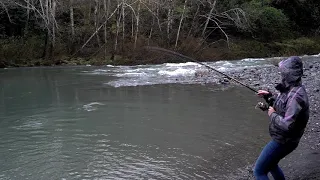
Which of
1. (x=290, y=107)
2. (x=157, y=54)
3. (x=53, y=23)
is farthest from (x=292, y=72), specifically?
(x=53, y=23)

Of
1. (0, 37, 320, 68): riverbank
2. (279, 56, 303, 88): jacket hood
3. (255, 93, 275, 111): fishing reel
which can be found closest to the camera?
(279, 56, 303, 88): jacket hood

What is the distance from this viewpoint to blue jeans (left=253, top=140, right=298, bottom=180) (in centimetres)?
391

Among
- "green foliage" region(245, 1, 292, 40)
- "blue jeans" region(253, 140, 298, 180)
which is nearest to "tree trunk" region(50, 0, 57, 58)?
"green foliage" region(245, 1, 292, 40)

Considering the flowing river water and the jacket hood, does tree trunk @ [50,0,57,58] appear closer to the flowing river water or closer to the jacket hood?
the flowing river water

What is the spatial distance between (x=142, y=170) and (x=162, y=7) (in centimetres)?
2747

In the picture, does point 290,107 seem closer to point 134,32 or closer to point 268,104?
point 268,104

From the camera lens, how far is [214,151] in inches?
290

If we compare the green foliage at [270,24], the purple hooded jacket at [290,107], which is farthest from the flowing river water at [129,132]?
the green foliage at [270,24]

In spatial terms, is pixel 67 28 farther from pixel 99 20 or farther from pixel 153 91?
pixel 153 91

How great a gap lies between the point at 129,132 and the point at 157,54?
70.5 ft

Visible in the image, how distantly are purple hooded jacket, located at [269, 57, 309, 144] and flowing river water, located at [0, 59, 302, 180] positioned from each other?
233 cm

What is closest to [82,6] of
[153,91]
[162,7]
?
[162,7]

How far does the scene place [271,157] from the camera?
3990mm

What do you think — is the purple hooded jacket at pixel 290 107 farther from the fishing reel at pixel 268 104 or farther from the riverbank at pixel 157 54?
the riverbank at pixel 157 54
